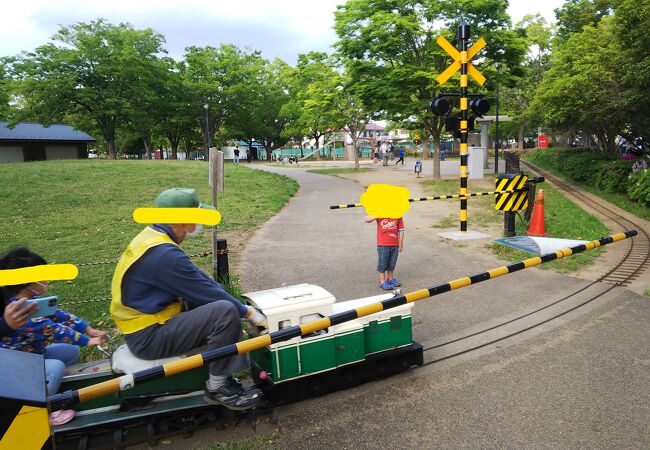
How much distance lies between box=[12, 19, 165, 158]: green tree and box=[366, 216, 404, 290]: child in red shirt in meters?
33.8

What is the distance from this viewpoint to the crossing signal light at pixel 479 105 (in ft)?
30.9

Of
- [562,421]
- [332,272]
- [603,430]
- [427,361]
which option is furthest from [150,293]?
[332,272]

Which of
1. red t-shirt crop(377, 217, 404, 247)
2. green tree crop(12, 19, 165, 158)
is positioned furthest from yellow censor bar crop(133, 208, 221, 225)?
green tree crop(12, 19, 165, 158)

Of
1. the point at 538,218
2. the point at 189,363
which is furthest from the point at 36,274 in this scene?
the point at 538,218

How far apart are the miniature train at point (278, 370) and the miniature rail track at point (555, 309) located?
0.64 m

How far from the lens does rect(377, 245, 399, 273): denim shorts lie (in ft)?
20.6

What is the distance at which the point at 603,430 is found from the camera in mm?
3170

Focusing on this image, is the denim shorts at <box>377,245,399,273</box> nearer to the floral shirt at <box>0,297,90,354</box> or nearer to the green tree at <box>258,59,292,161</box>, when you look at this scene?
the floral shirt at <box>0,297,90,354</box>

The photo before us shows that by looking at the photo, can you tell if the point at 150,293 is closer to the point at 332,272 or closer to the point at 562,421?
the point at 562,421

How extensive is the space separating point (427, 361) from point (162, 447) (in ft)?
8.06

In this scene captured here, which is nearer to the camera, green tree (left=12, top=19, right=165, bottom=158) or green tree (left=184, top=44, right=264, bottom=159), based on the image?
green tree (left=12, top=19, right=165, bottom=158)

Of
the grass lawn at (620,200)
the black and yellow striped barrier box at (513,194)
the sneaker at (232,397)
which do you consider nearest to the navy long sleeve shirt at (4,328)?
the sneaker at (232,397)

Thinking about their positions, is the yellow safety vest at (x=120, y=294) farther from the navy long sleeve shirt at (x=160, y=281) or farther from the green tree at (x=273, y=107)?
the green tree at (x=273, y=107)

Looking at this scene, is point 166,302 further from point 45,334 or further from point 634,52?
point 634,52
